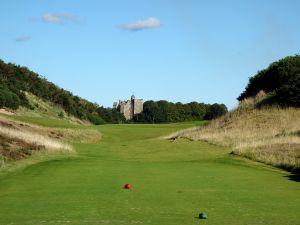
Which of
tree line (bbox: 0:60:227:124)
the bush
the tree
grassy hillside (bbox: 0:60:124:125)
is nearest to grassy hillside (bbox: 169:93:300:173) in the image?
the bush

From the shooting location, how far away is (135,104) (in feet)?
618

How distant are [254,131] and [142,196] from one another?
31297mm

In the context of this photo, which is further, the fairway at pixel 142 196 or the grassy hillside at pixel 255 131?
the grassy hillside at pixel 255 131

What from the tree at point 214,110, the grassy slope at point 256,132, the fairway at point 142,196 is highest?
the tree at point 214,110

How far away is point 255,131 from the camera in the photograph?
43.7 m

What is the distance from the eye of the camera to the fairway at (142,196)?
10828 mm

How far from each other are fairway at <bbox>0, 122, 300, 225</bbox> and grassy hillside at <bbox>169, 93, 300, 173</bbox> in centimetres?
843

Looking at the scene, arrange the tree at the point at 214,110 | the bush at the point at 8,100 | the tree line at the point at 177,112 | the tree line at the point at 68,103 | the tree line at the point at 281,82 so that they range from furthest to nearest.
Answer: the tree line at the point at 177,112, the tree at the point at 214,110, the tree line at the point at 68,103, the bush at the point at 8,100, the tree line at the point at 281,82

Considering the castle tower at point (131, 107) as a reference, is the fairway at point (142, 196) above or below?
below

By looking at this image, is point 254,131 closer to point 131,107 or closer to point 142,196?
point 142,196

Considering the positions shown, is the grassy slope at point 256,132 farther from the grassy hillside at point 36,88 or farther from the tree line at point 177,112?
the tree line at point 177,112

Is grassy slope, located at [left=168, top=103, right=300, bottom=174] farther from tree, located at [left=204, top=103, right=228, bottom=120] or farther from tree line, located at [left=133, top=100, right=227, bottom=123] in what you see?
tree line, located at [left=133, top=100, right=227, bottom=123]

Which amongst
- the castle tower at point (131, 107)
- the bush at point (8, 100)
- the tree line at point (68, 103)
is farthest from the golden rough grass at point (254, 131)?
the castle tower at point (131, 107)

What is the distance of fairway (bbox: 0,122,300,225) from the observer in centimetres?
1083
